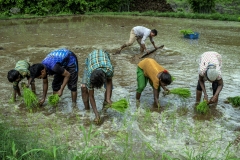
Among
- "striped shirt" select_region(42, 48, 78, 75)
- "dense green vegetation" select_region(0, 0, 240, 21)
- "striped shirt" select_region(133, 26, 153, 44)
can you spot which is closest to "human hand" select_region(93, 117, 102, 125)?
"striped shirt" select_region(42, 48, 78, 75)

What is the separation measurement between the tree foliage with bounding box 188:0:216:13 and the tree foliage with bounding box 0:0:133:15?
5.47 metres

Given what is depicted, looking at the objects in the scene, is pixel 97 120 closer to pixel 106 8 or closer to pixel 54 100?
pixel 54 100

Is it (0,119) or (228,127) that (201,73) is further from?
(0,119)

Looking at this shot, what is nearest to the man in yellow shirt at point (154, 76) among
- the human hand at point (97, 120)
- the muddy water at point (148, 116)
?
→ the muddy water at point (148, 116)

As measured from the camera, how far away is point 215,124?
13.7 feet

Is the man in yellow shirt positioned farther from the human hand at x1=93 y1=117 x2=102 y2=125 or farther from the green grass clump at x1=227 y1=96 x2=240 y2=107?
the green grass clump at x1=227 y1=96 x2=240 y2=107

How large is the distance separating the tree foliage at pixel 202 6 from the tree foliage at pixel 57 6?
18.0ft

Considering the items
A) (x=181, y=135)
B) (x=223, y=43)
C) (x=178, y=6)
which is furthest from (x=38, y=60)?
(x=178, y=6)

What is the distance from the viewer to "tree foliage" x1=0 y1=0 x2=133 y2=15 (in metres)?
19.5

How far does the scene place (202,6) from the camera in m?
20.1

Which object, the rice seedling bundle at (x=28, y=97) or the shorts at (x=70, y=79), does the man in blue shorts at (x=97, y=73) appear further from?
the rice seedling bundle at (x=28, y=97)

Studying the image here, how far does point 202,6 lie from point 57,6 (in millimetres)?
11252

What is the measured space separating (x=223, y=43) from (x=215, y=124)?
6767 millimetres

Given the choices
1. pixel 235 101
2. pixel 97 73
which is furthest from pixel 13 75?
pixel 235 101
